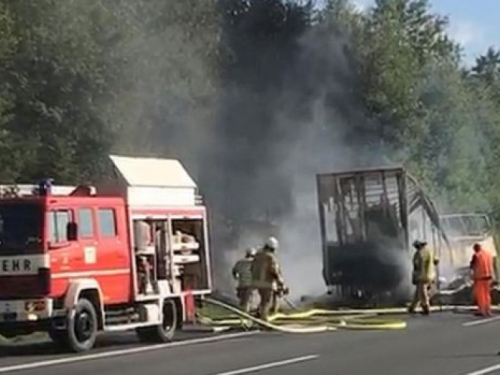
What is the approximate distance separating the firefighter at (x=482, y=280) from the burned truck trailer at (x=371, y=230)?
307 centimetres

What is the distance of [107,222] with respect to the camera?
23719 millimetres

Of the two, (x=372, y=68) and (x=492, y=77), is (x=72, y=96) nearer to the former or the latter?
(x=372, y=68)

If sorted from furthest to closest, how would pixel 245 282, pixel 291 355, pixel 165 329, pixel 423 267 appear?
pixel 423 267 → pixel 245 282 → pixel 165 329 → pixel 291 355

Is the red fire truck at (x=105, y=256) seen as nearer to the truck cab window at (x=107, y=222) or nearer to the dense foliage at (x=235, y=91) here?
the truck cab window at (x=107, y=222)

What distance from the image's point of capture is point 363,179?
34875 millimetres

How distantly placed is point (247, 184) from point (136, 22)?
12.5m

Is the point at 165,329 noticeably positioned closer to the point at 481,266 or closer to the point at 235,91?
the point at 481,266

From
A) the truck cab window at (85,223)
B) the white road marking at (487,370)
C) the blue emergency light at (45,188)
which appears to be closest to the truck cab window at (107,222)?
the truck cab window at (85,223)

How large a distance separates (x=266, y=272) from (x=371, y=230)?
22.7ft

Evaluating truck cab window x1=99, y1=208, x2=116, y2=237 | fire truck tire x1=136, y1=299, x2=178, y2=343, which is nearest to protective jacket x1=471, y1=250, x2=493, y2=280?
fire truck tire x1=136, y1=299, x2=178, y2=343

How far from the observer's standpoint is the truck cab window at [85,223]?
75.3ft

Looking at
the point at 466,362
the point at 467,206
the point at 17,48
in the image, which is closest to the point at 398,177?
the point at 17,48

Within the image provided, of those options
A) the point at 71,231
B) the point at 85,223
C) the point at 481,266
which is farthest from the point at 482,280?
the point at 71,231

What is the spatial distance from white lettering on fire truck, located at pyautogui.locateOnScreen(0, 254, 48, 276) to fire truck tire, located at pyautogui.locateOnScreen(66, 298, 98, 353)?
36.7 inches
